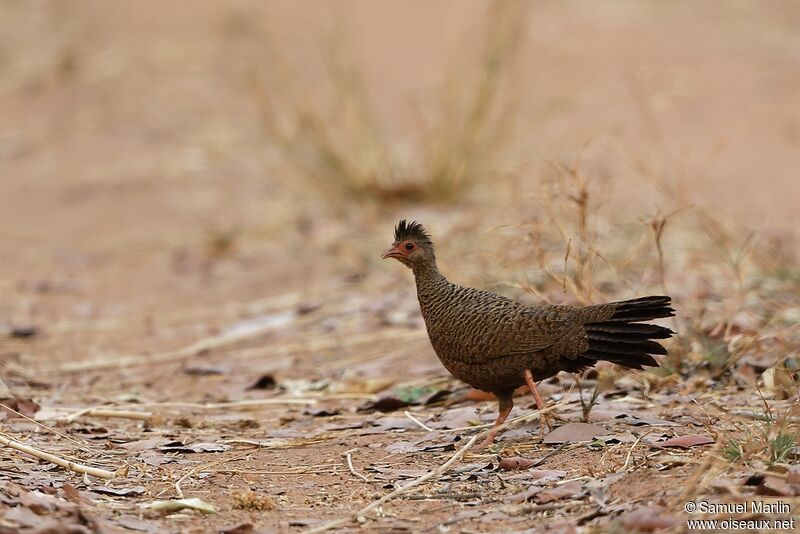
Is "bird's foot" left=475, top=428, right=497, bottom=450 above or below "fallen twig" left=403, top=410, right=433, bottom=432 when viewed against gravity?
below

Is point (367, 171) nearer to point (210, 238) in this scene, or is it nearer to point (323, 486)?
point (210, 238)

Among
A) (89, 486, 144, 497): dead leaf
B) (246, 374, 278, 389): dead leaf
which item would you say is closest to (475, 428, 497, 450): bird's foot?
(89, 486, 144, 497): dead leaf

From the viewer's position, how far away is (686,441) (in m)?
3.50

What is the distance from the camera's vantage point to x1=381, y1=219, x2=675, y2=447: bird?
3.64m

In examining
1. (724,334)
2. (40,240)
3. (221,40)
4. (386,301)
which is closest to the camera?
(724,334)

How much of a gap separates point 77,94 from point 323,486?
10476 millimetres

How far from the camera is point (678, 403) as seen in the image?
13.6 feet

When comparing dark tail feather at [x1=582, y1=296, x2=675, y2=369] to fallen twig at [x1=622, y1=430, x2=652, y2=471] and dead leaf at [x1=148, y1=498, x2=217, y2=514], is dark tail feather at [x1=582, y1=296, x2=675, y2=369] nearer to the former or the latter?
fallen twig at [x1=622, y1=430, x2=652, y2=471]

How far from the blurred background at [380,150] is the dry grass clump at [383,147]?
0.02 m

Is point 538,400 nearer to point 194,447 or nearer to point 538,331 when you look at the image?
point 538,331

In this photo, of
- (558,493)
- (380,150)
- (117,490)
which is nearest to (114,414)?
(117,490)

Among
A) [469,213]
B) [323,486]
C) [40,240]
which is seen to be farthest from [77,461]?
[40,240]

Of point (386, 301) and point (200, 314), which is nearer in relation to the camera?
point (386, 301)

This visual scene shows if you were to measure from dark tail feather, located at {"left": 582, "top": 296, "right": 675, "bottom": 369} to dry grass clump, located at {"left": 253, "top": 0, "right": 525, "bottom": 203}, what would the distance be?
482cm
